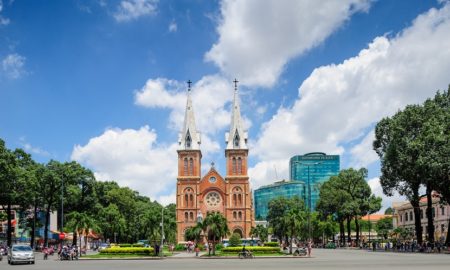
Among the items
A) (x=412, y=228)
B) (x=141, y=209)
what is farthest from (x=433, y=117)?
(x=141, y=209)

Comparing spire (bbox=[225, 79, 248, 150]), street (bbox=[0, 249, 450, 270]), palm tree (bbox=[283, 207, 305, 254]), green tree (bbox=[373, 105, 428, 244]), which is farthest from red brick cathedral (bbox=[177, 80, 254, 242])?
street (bbox=[0, 249, 450, 270])

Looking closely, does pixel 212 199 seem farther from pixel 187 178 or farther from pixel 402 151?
pixel 402 151

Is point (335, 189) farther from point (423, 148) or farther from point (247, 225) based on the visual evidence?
point (423, 148)

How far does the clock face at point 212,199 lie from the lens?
10131cm

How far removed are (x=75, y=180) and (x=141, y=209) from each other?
37249mm

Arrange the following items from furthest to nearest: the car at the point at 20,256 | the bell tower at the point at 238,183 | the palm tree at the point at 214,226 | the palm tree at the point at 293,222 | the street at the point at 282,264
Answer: the bell tower at the point at 238,183, the palm tree at the point at 293,222, the palm tree at the point at 214,226, the car at the point at 20,256, the street at the point at 282,264

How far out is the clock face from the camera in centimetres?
10131

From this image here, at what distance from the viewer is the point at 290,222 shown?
58250 mm

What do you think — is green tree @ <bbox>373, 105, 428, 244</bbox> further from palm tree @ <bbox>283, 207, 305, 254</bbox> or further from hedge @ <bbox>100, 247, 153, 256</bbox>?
hedge @ <bbox>100, 247, 153, 256</bbox>

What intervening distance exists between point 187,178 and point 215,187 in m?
5.89

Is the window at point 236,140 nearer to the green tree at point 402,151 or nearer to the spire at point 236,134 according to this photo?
the spire at point 236,134

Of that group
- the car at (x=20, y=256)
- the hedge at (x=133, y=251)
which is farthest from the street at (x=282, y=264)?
the hedge at (x=133, y=251)

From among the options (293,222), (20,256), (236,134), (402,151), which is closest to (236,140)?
(236,134)

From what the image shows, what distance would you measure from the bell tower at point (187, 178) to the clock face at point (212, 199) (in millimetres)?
2472
